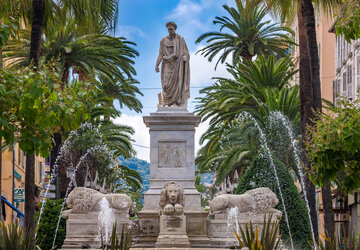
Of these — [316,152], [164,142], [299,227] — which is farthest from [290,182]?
[316,152]

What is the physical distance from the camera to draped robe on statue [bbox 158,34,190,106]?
1966 centimetres

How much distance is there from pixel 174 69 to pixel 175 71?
7 centimetres

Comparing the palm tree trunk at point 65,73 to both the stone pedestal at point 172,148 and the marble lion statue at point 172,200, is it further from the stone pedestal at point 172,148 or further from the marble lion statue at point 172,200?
the marble lion statue at point 172,200

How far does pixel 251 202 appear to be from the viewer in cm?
1677

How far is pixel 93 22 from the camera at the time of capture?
2003 cm

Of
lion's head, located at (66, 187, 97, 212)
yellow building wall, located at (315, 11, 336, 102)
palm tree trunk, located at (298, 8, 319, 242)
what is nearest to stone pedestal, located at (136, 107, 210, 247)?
lion's head, located at (66, 187, 97, 212)

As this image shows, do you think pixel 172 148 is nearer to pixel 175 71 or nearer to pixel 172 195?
pixel 175 71

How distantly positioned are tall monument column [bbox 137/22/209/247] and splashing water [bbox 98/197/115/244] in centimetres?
91

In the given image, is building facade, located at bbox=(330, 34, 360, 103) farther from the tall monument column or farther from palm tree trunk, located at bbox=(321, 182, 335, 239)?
palm tree trunk, located at bbox=(321, 182, 335, 239)

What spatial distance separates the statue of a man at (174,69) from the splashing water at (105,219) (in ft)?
13.2

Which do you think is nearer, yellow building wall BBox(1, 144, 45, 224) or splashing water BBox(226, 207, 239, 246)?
splashing water BBox(226, 207, 239, 246)

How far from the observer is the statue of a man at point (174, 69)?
64.5 ft

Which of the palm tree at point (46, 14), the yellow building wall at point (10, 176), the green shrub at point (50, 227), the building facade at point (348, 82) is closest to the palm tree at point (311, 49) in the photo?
the palm tree at point (46, 14)

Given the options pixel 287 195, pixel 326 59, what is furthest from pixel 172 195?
pixel 326 59
